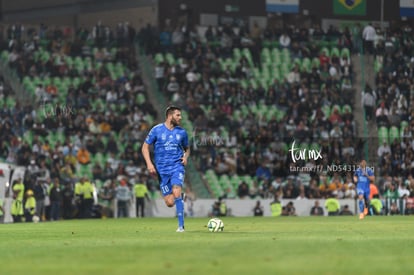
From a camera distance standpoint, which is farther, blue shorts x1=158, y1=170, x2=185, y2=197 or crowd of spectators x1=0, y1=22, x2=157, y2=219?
crowd of spectators x1=0, y1=22, x2=157, y2=219

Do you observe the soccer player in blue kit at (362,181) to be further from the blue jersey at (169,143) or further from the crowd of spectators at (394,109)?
the blue jersey at (169,143)

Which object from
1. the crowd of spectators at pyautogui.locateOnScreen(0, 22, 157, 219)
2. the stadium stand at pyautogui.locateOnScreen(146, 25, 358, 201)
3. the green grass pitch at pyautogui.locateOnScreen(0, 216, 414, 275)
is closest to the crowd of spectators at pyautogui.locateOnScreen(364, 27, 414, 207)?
the stadium stand at pyautogui.locateOnScreen(146, 25, 358, 201)

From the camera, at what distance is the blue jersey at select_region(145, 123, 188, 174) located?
2258 centimetres

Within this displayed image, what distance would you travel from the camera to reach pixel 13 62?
52438 millimetres

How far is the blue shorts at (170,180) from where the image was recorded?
73.8 feet

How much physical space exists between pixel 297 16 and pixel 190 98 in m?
14.1

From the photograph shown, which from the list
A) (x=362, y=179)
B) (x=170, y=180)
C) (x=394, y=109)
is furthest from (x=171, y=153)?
(x=394, y=109)

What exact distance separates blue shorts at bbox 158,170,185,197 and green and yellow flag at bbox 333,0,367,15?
140 feet

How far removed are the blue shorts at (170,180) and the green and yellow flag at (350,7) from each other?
42.8 m

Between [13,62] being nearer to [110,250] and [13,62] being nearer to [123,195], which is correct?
[123,195]

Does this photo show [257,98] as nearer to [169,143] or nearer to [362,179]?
[362,179]

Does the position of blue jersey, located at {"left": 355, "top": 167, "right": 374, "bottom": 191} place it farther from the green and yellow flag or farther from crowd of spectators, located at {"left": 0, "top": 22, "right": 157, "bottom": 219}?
the green and yellow flag

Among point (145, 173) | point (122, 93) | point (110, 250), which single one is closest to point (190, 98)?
point (122, 93)

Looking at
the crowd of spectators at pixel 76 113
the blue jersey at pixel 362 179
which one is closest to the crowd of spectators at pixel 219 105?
the crowd of spectators at pixel 76 113
